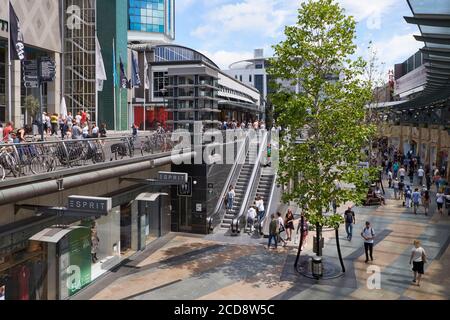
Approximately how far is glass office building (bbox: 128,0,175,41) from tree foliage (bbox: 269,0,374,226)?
66.6 m

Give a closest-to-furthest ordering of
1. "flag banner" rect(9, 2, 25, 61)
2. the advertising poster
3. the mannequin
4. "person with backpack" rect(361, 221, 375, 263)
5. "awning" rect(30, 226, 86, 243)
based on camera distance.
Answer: "awning" rect(30, 226, 86, 243) → the advertising poster → the mannequin → "person with backpack" rect(361, 221, 375, 263) → "flag banner" rect(9, 2, 25, 61)

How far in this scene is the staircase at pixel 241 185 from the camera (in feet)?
68.5

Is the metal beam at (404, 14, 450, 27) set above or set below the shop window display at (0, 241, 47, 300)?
above

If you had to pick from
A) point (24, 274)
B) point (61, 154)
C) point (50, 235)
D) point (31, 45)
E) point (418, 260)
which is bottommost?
point (418, 260)

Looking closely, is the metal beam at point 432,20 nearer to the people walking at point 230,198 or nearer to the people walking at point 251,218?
the people walking at point 251,218

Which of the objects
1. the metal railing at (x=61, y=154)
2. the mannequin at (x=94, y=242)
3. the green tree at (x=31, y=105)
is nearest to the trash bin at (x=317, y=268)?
the mannequin at (x=94, y=242)

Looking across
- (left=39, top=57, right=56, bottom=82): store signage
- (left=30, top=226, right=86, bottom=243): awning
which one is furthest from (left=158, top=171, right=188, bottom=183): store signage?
(left=30, top=226, right=86, bottom=243): awning

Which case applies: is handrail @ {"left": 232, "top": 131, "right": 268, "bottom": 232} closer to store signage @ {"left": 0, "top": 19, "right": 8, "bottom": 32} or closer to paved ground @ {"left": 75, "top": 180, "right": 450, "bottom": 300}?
paved ground @ {"left": 75, "top": 180, "right": 450, "bottom": 300}

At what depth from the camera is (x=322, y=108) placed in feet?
46.8

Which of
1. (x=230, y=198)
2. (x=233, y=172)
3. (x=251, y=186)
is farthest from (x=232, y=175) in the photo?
(x=230, y=198)

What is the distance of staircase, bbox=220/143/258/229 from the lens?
2088 centimetres

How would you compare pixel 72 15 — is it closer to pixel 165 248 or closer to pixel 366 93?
pixel 165 248

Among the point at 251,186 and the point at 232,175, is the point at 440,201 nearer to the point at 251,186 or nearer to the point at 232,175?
the point at 251,186

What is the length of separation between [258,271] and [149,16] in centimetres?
6965
